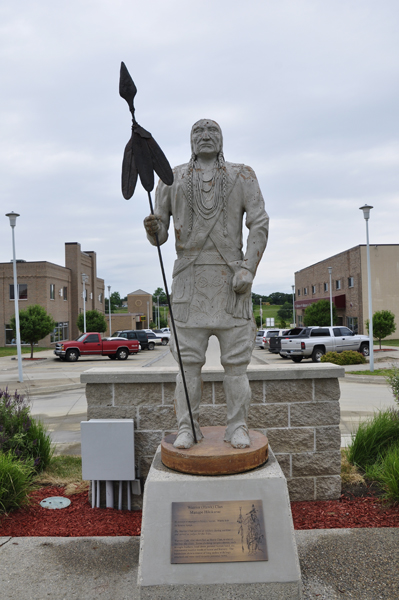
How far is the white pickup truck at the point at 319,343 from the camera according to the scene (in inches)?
738

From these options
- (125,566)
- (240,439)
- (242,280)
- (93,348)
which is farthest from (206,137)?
(93,348)

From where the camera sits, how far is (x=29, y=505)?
4641 millimetres

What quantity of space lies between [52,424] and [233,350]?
622cm

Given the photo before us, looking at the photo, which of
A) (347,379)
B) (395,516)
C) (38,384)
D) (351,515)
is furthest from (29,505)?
(347,379)

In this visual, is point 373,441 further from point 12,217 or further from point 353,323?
point 353,323

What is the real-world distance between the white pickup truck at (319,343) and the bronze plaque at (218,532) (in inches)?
628

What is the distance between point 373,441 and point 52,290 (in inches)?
1330

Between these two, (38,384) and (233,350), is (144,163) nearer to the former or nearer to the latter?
(233,350)

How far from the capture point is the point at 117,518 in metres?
4.54

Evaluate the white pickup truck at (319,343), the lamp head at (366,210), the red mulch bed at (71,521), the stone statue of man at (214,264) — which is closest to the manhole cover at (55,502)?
the red mulch bed at (71,521)

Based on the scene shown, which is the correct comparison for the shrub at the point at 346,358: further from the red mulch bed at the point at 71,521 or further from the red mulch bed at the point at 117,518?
the red mulch bed at the point at 71,521

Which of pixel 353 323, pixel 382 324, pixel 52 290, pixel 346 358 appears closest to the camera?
pixel 346 358

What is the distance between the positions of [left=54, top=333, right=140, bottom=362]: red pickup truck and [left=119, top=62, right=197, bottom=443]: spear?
800 inches

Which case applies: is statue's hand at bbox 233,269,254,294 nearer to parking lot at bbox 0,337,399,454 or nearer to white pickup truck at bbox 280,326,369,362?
parking lot at bbox 0,337,399,454
